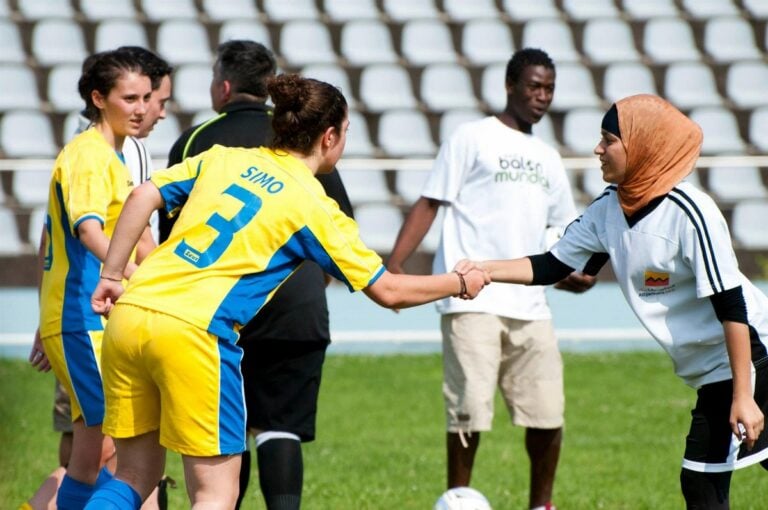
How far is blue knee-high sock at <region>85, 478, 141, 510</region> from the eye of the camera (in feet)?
14.1

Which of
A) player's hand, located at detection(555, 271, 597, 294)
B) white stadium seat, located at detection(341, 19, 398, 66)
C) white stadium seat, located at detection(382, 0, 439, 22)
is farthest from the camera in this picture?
white stadium seat, located at detection(382, 0, 439, 22)

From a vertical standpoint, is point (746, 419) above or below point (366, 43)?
below

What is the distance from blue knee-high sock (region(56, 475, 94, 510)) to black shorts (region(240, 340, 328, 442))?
0.76 metres

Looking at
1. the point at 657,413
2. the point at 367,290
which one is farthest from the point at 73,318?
the point at 657,413

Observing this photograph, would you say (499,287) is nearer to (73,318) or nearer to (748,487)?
(748,487)

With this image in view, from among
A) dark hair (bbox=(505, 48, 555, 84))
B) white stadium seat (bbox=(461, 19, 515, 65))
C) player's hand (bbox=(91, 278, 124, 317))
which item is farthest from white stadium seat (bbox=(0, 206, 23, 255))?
player's hand (bbox=(91, 278, 124, 317))

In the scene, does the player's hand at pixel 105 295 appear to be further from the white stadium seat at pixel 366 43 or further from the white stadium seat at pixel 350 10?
the white stadium seat at pixel 350 10

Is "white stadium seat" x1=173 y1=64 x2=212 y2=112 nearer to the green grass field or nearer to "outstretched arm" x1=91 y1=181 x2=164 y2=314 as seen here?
the green grass field

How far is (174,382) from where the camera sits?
14.0ft

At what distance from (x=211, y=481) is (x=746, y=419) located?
1855mm

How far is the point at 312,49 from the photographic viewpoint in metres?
16.8

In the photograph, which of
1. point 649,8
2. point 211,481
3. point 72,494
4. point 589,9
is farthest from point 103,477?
point 649,8

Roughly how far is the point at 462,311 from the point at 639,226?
2115mm

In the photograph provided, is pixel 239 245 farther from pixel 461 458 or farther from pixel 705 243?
pixel 461 458
